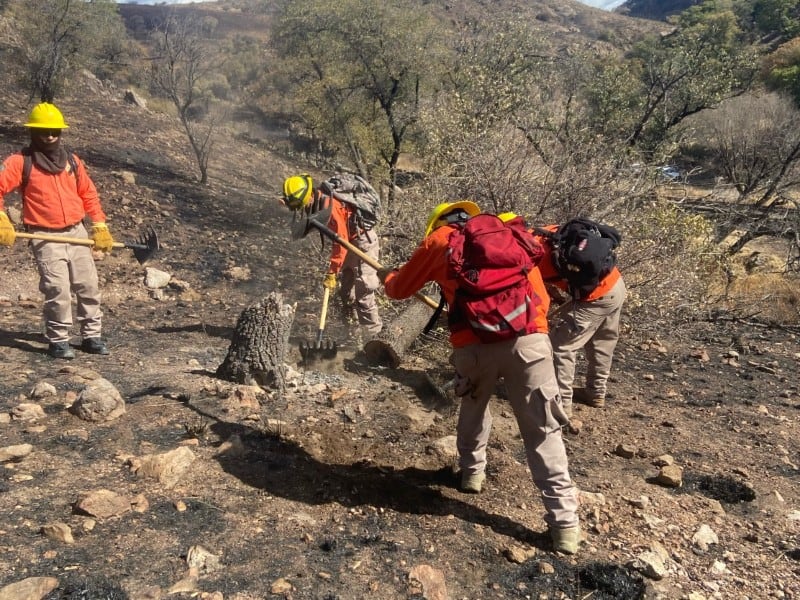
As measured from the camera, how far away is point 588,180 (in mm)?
5320

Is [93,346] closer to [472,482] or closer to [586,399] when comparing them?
[472,482]

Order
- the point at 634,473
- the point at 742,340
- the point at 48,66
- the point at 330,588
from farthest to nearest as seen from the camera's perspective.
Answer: the point at 48,66 → the point at 742,340 → the point at 634,473 → the point at 330,588

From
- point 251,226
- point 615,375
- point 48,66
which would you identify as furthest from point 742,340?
point 48,66

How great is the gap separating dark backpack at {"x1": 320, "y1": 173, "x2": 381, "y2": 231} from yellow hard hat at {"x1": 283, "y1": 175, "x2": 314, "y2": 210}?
64 centimetres

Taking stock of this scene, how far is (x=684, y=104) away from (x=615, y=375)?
31.2 feet

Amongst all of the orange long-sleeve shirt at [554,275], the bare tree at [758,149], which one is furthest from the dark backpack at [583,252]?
the bare tree at [758,149]

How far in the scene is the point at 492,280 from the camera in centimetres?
245

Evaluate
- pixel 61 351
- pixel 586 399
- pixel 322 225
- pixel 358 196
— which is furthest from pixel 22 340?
pixel 586 399

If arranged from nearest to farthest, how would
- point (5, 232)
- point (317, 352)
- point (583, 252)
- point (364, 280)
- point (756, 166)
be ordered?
1. point (583, 252)
2. point (5, 232)
3. point (317, 352)
4. point (364, 280)
5. point (756, 166)

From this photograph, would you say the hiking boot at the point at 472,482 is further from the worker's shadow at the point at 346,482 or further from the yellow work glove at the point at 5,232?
the yellow work glove at the point at 5,232

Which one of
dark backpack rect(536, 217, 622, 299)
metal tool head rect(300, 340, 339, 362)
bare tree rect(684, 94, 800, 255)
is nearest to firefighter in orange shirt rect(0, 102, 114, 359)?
metal tool head rect(300, 340, 339, 362)

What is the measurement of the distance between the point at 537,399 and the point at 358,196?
121 inches

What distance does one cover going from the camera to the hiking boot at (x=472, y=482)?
305cm

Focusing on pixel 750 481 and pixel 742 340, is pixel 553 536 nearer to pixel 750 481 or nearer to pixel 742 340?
pixel 750 481
